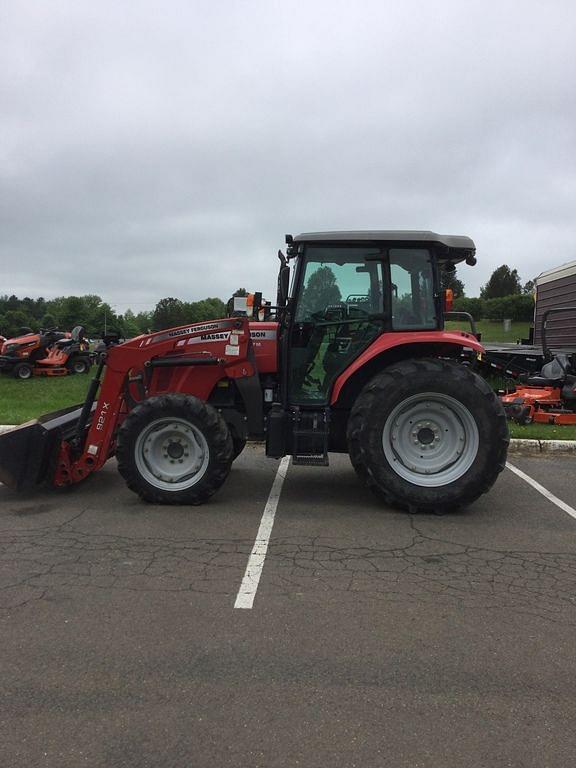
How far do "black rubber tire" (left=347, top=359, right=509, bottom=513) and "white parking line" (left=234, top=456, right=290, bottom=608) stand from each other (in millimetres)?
945

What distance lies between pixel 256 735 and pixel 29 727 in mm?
980

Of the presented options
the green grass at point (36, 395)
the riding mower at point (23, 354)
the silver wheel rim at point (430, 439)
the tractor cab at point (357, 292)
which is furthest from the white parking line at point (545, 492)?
the riding mower at point (23, 354)

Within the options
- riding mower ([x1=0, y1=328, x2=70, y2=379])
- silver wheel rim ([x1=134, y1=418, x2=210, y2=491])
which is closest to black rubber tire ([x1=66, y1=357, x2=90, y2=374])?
riding mower ([x1=0, y1=328, x2=70, y2=379])

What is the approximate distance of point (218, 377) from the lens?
5.63m

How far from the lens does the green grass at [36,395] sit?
9.85 metres

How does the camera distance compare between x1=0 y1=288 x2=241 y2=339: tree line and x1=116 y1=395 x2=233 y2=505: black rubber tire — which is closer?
x1=116 y1=395 x2=233 y2=505: black rubber tire

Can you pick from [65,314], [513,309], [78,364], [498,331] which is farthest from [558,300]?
[65,314]

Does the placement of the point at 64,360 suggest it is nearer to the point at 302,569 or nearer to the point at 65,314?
Result: the point at 302,569

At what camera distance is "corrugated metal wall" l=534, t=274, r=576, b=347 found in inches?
484

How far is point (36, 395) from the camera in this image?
43.3 ft

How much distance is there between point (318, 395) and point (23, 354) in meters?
14.7

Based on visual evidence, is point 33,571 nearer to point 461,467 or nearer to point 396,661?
point 396,661

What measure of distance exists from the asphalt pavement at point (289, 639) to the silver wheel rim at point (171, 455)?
0.32 m

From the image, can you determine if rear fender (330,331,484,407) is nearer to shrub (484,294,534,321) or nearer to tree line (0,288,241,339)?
shrub (484,294,534,321)
